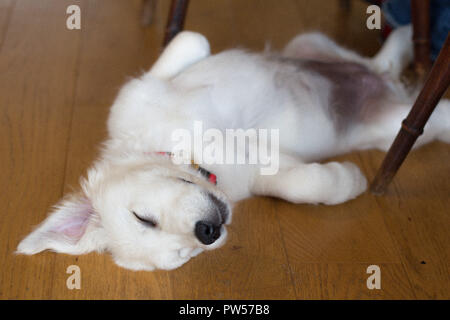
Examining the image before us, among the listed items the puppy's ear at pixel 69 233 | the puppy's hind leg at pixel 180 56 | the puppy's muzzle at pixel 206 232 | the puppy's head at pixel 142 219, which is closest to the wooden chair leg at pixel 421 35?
the puppy's hind leg at pixel 180 56

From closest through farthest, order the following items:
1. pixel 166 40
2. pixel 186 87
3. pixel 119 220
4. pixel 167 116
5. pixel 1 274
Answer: pixel 119 220
pixel 1 274
pixel 167 116
pixel 186 87
pixel 166 40

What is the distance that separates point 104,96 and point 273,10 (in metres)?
1.04

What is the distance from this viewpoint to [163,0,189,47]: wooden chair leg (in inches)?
82.0

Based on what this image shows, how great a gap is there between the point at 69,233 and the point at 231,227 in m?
0.50

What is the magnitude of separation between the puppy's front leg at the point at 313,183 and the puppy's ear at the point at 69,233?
53 cm

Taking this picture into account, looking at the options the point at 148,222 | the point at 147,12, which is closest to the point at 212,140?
the point at 148,222

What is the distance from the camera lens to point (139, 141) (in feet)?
5.30

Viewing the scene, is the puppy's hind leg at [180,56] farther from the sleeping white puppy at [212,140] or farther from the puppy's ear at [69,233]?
the puppy's ear at [69,233]

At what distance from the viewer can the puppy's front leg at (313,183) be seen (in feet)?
5.16

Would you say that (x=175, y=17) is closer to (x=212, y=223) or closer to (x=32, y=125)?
(x=32, y=125)

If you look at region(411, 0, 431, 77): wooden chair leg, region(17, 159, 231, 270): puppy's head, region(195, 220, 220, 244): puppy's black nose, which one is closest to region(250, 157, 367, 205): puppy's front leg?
region(17, 159, 231, 270): puppy's head

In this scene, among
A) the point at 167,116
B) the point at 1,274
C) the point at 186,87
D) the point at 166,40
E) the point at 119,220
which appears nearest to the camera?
the point at 119,220
